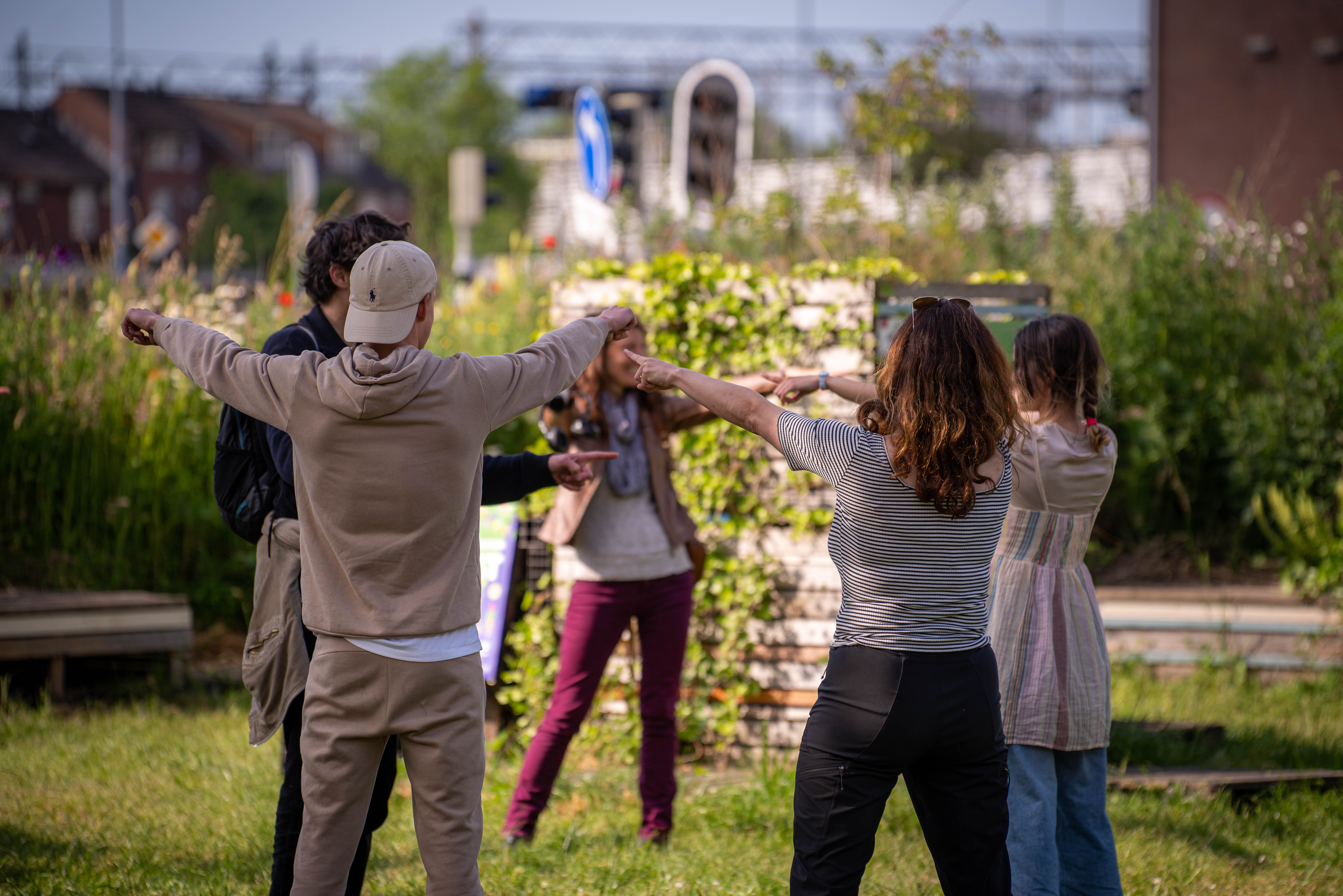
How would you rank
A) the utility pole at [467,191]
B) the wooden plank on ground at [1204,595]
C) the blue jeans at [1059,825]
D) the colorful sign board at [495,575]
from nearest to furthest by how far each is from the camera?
1. the blue jeans at [1059,825]
2. the colorful sign board at [495,575]
3. the wooden plank on ground at [1204,595]
4. the utility pole at [467,191]

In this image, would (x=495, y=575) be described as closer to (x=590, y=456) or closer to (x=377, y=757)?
(x=590, y=456)

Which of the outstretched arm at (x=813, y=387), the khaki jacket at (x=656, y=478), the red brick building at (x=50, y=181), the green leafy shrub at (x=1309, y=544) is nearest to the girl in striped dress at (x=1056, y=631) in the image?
the outstretched arm at (x=813, y=387)

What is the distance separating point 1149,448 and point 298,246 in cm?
495

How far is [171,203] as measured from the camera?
50688 millimetres

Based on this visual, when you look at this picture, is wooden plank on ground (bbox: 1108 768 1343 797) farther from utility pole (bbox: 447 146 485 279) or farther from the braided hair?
utility pole (bbox: 447 146 485 279)

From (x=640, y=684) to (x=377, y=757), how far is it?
5.35 ft

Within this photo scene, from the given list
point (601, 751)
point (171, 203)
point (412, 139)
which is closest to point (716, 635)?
point (601, 751)

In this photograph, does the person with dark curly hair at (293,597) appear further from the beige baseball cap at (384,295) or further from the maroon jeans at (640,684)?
the maroon jeans at (640,684)

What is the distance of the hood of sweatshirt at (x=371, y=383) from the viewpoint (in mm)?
2094

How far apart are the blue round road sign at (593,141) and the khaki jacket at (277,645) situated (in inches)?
287

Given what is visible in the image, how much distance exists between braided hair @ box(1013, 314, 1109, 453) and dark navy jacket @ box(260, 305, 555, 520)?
131 cm

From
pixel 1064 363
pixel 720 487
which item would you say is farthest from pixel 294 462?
pixel 720 487

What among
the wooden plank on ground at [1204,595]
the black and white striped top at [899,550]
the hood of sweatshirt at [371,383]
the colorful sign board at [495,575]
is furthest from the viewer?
the wooden plank on ground at [1204,595]

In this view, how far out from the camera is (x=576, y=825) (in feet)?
12.3
